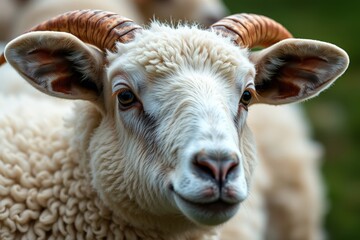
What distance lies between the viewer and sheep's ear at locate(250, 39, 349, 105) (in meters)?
5.11

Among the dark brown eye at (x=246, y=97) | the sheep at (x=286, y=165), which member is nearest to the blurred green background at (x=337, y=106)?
the sheep at (x=286, y=165)

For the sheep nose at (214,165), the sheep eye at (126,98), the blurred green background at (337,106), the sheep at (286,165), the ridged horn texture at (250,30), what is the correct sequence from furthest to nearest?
the blurred green background at (337,106), the sheep at (286,165), the ridged horn texture at (250,30), the sheep eye at (126,98), the sheep nose at (214,165)

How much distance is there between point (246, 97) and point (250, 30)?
532mm

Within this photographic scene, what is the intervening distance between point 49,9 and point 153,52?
4634 mm

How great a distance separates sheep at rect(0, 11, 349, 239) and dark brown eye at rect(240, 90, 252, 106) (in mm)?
13

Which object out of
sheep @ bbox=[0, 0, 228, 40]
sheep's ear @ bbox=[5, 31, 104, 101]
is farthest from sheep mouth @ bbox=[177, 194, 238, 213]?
sheep @ bbox=[0, 0, 228, 40]

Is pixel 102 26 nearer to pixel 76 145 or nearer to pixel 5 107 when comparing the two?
pixel 76 145

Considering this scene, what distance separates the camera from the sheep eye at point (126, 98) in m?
4.77

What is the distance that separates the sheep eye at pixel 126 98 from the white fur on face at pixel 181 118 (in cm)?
4

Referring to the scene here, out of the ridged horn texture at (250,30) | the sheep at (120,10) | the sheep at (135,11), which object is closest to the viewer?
the ridged horn texture at (250,30)

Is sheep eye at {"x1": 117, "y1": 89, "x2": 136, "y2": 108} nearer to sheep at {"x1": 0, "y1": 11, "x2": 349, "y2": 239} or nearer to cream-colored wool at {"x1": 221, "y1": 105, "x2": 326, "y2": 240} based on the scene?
sheep at {"x1": 0, "y1": 11, "x2": 349, "y2": 239}

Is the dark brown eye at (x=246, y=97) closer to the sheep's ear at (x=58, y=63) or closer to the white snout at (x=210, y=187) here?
the white snout at (x=210, y=187)

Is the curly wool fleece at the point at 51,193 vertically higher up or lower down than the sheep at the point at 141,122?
lower down

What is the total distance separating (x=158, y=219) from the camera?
4.92 metres
